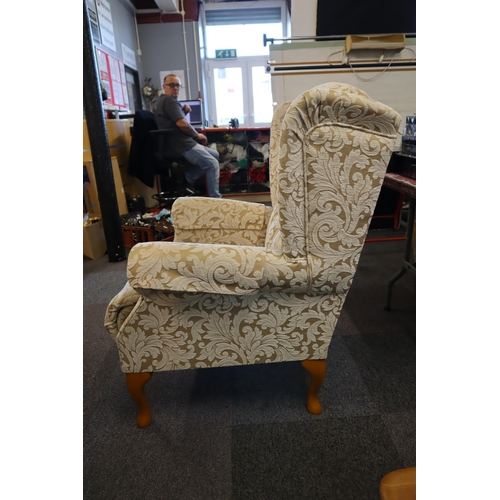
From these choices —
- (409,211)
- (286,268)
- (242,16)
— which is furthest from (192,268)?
(242,16)

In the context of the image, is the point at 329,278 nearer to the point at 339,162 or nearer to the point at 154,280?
the point at 339,162

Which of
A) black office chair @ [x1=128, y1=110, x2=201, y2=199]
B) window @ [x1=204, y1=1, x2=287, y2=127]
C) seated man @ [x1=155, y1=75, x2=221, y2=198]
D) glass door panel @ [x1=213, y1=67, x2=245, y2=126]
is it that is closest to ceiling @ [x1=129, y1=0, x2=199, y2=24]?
window @ [x1=204, y1=1, x2=287, y2=127]

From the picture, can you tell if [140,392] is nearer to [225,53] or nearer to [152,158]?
[152,158]

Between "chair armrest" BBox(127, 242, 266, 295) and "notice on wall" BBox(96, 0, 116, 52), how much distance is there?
165 inches

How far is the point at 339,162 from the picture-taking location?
89 centimetres

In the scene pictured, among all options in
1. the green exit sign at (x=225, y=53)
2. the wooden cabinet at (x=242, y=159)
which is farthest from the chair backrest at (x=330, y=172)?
the green exit sign at (x=225, y=53)

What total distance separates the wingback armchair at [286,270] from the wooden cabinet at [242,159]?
3469 millimetres

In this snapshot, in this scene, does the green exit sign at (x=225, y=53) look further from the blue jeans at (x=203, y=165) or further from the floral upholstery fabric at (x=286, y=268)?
the floral upholstery fabric at (x=286, y=268)

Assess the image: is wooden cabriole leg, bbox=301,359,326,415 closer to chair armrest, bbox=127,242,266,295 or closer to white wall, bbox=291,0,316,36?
chair armrest, bbox=127,242,266,295

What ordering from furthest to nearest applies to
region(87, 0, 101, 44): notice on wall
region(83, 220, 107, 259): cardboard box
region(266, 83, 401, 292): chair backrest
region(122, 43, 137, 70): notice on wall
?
1. region(122, 43, 137, 70): notice on wall
2. region(87, 0, 101, 44): notice on wall
3. region(83, 220, 107, 259): cardboard box
4. region(266, 83, 401, 292): chair backrest

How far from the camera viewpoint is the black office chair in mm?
3479

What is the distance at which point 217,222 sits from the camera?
61.6 inches
